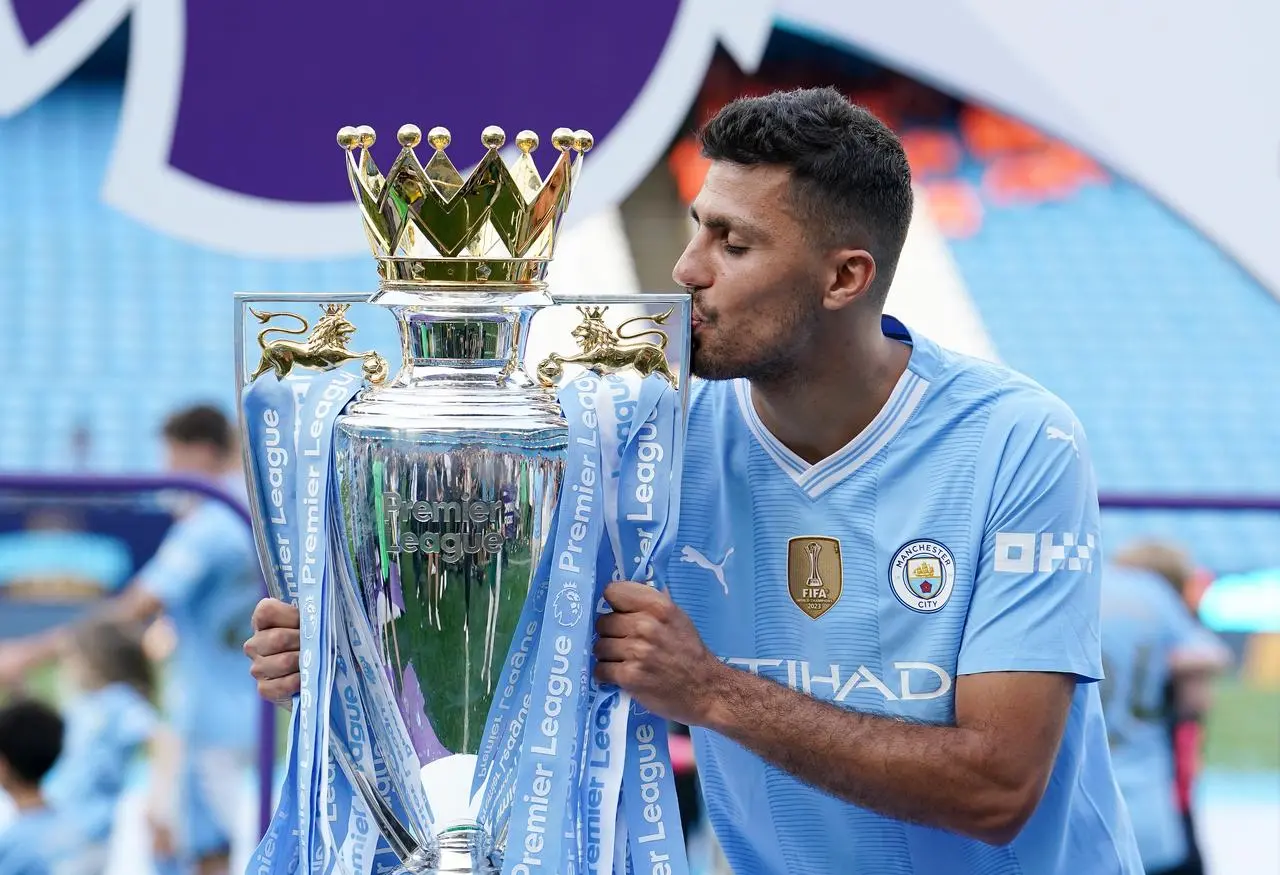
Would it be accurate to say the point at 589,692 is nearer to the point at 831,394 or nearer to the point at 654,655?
the point at 654,655

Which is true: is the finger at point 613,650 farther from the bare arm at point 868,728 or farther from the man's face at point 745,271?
the man's face at point 745,271

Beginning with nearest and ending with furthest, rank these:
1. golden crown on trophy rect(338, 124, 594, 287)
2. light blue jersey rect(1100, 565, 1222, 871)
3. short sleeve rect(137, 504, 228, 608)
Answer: golden crown on trophy rect(338, 124, 594, 287), short sleeve rect(137, 504, 228, 608), light blue jersey rect(1100, 565, 1222, 871)

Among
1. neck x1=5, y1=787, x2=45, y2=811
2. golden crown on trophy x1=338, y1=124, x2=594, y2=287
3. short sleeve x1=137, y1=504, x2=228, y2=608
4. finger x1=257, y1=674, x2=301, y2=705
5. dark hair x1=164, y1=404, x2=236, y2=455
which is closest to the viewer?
golden crown on trophy x1=338, y1=124, x2=594, y2=287

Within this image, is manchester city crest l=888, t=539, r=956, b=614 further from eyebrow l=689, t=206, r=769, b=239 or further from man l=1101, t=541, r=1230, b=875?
man l=1101, t=541, r=1230, b=875

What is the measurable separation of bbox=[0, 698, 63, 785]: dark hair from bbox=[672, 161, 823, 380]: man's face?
1.90 meters

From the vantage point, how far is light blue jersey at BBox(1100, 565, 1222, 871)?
2.94 m

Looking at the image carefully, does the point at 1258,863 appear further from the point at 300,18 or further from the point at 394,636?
the point at 394,636

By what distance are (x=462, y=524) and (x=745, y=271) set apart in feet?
1.11

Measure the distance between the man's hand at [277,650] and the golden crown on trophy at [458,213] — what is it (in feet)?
0.96

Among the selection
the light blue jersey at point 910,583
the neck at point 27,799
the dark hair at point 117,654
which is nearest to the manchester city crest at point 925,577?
the light blue jersey at point 910,583

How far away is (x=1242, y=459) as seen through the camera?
41.9 ft

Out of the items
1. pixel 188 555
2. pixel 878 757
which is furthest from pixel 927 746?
pixel 188 555

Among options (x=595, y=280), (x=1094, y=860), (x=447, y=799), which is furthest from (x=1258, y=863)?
(x=595, y=280)

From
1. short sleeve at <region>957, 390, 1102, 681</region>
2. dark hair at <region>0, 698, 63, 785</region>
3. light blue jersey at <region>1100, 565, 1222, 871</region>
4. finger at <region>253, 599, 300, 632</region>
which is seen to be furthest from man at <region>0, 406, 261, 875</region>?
short sleeve at <region>957, 390, 1102, 681</region>
